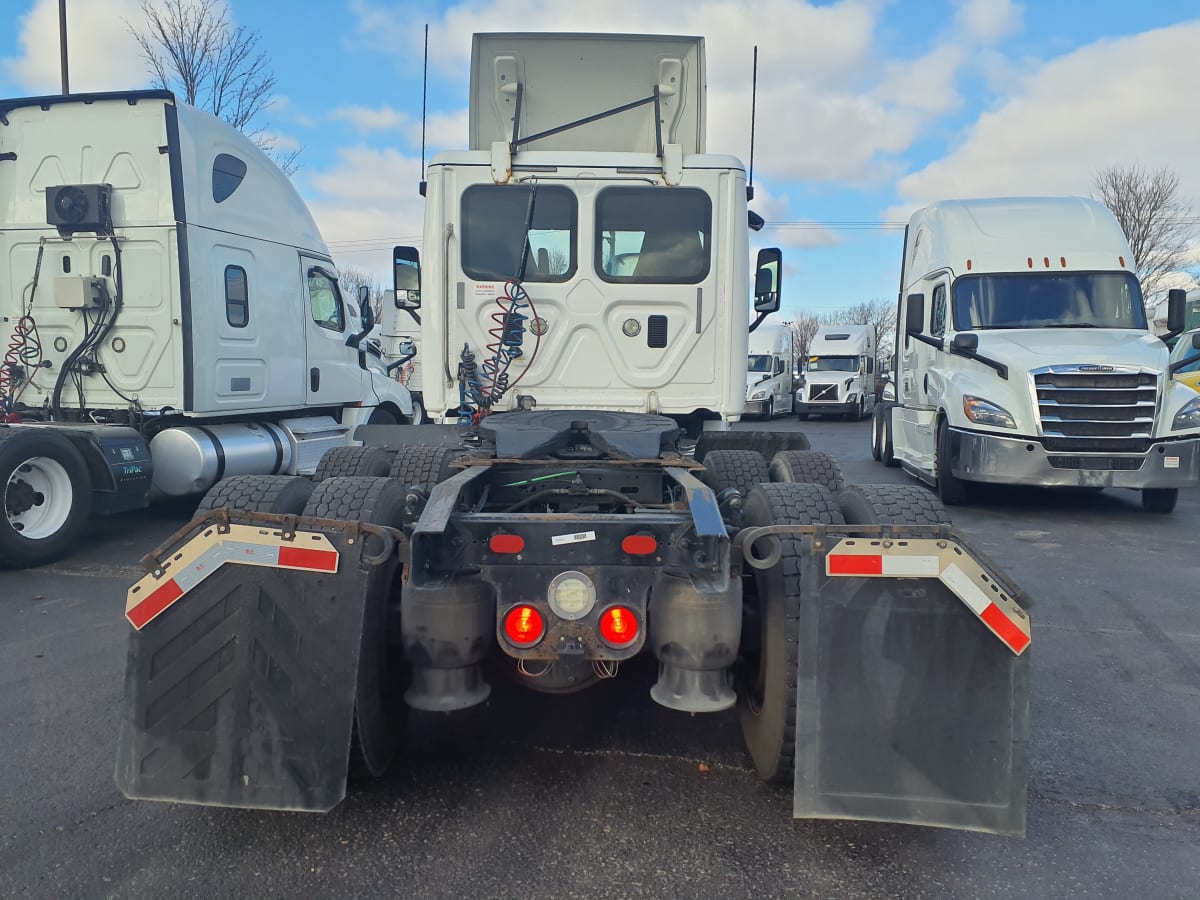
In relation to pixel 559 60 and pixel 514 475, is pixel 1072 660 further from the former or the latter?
pixel 559 60

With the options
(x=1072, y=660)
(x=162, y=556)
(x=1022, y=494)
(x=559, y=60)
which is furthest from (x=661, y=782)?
(x=1022, y=494)

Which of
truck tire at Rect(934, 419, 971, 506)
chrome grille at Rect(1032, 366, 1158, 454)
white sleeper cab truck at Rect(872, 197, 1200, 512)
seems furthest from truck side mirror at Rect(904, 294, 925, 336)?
chrome grille at Rect(1032, 366, 1158, 454)

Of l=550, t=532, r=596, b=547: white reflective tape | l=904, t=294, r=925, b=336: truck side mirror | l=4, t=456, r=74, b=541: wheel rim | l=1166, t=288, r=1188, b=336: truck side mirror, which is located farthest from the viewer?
l=904, t=294, r=925, b=336: truck side mirror

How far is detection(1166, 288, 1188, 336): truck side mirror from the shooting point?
9.21 m

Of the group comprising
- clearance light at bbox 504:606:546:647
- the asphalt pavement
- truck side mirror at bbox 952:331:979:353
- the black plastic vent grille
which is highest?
truck side mirror at bbox 952:331:979:353

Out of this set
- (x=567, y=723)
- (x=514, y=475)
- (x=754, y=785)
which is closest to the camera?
(x=754, y=785)

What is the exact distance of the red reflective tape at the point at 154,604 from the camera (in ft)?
8.43

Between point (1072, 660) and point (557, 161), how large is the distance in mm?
4250

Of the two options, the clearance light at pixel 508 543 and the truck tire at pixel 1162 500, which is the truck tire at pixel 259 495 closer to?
the clearance light at pixel 508 543

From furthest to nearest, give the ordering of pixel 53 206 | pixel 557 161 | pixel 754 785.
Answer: pixel 53 206
pixel 557 161
pixel 754 785

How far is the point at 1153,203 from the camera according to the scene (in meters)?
28.4

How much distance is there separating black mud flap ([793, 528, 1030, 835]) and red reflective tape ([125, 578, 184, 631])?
6.35 feet

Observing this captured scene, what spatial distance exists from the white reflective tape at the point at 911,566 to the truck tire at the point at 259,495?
221 cm

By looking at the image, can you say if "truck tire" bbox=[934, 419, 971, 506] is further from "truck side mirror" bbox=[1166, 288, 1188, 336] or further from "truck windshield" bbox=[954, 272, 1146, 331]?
"truck side mirror" bbox=[1166, 288, 1188, 336]
